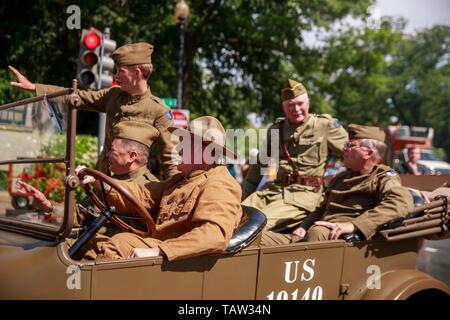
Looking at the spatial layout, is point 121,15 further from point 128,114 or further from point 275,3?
point 128,114

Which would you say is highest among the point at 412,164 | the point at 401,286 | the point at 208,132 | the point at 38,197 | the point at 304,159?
the point at 208,132

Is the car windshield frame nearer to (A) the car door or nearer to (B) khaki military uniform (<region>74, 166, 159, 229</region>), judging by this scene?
(B) khaki military uniform (<region>74, 166, 159, 229</region>)

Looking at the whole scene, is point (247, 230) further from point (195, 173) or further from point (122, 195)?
point (122, 195)

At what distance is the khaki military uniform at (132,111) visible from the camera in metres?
3.83

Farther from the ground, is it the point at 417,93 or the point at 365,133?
the point at 417,93

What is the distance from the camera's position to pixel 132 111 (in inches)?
151

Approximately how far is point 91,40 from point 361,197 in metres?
4.42

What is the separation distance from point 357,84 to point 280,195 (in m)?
13.8

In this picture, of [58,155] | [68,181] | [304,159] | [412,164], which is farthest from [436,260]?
[68,181]

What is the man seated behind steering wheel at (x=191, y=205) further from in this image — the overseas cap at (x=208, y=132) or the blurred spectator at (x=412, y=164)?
the blurred spectator at (x=412, y=164)

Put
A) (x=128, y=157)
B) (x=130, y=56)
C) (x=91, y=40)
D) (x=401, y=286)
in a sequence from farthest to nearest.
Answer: (x=91, y=40) → (x=130, y=56) → (x=128, y=157) → (x=401, y=286)

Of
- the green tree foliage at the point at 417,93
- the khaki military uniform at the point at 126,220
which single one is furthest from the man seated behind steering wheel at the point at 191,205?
the green tree foliage at the point at 417,93

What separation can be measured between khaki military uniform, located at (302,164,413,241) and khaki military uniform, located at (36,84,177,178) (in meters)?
1.06

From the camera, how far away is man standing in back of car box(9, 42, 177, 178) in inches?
147
